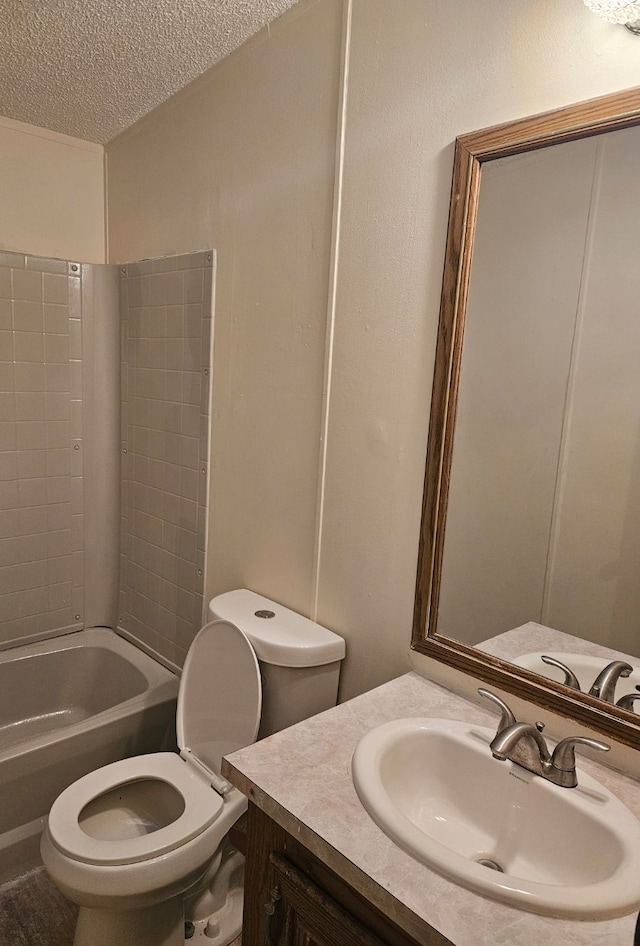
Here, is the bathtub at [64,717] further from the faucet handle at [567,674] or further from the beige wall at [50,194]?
the beige wall at [50,194]

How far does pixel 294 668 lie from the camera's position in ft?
5.05

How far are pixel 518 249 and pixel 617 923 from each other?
112cm

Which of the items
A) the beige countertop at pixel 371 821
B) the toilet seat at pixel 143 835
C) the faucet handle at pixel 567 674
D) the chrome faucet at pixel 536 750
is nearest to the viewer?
the beige countertop at pixel 371 821

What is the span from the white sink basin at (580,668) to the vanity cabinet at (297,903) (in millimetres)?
524

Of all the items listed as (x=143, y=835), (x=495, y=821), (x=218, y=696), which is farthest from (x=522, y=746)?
(x=143, y=835)

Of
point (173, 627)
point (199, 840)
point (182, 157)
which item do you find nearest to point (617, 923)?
point (199, 840)

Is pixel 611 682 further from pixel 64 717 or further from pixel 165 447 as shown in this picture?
pixel 64 717

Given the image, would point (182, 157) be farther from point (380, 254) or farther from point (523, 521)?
point (523, 521)

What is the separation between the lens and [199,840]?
148 cm

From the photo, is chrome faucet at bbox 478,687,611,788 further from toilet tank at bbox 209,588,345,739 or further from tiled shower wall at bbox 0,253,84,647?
tiled shower wall at bbox 0,253,84,647

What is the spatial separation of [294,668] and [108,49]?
72.3 inches

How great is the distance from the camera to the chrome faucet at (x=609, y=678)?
3.55 feet

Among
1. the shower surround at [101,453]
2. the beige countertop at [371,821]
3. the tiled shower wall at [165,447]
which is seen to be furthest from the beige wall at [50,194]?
the beige countertop at [371,821]

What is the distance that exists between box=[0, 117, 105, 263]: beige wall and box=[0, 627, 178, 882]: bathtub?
5.37ft
